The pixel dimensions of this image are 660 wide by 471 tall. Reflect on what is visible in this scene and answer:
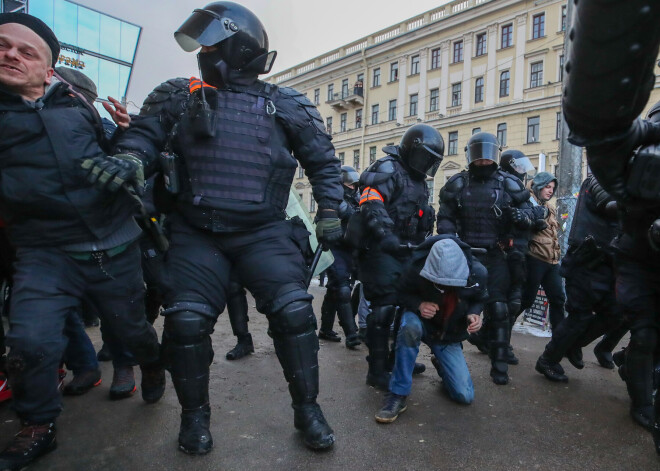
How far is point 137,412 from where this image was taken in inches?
109

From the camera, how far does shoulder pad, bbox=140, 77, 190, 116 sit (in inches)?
101

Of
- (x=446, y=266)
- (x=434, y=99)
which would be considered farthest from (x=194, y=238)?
(x=434, y=99)

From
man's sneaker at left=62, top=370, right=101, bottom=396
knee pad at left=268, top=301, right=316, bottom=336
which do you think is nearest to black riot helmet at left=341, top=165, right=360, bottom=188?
man's sneaker at left=62, top=370, right=101, bottom=396

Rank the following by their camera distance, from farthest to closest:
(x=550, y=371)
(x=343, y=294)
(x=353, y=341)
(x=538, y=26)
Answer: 1. (x=538, y=26)
2. (x=343, y=294)
3. (x=353, y=341)
4. (x=550, y=371)

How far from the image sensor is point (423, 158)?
3.90 m

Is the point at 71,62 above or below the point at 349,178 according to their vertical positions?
above

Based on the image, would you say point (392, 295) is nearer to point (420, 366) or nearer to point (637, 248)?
point (420, 366)

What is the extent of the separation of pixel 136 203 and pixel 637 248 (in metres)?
2.64

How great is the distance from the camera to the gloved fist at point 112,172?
2125 millimetres

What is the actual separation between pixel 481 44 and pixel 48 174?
32.8 m

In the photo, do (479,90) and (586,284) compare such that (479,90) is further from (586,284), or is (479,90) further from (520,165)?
(586,284)

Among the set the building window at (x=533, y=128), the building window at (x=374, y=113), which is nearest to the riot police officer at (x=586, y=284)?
the building window at (x=533, y=128)

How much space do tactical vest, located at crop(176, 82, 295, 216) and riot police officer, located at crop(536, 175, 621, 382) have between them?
2.34m

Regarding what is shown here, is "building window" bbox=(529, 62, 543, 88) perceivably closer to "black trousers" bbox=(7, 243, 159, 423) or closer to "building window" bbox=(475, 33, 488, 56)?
"building window" bbox=(475, 33, 488, 56)
